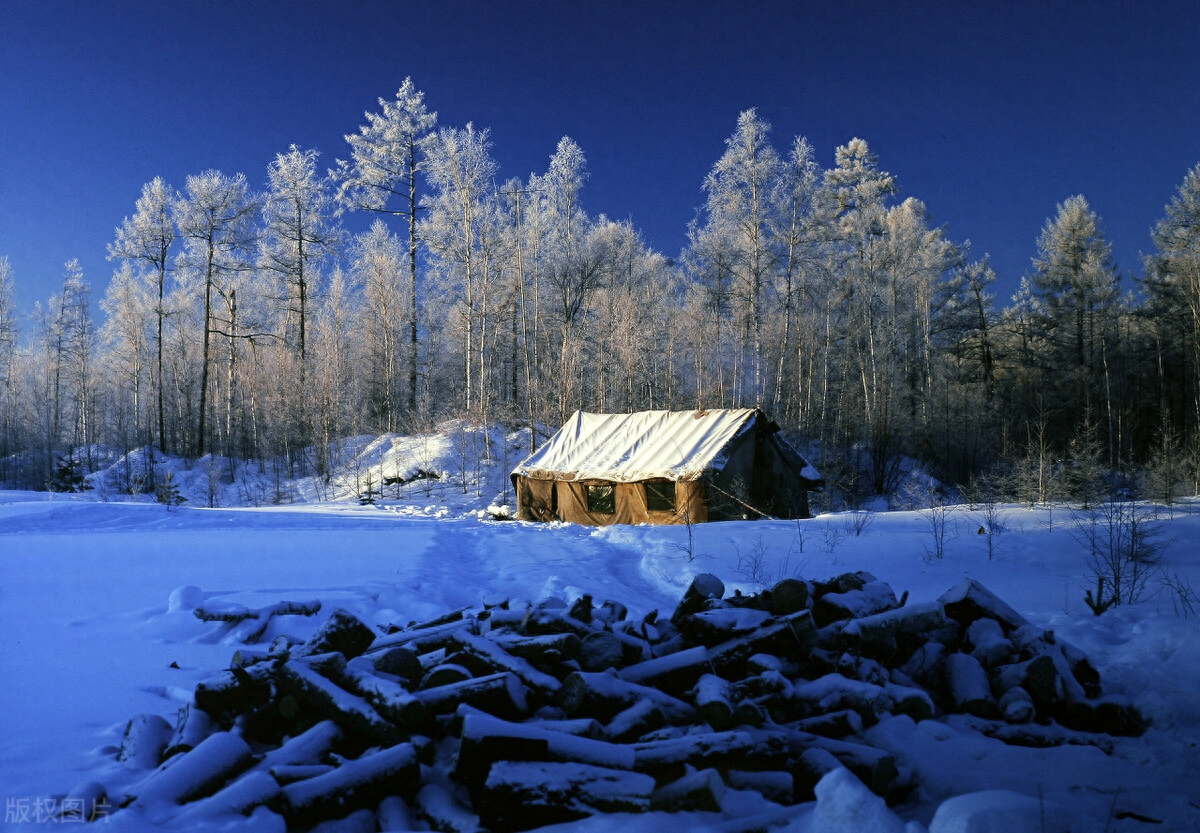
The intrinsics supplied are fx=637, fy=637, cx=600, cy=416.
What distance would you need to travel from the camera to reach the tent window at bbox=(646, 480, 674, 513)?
52.5 ft

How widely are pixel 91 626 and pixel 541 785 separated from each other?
4.51 m

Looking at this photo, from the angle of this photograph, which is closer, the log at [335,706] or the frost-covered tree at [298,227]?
the log at [335,706]

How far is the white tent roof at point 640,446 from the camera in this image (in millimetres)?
16000

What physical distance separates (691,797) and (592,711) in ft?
2.71

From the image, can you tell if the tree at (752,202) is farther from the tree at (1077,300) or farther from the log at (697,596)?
the log at (697,596)

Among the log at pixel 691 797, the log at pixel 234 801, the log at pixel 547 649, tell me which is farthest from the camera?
the log at pixel 547 649

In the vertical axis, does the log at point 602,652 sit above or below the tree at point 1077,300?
below

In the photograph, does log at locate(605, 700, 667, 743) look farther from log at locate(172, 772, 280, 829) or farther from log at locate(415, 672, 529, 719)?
log at locate(172, 772, 280, 829)

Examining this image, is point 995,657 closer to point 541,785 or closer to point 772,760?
point 772,760

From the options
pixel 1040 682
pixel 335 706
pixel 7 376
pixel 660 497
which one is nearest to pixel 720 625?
pixel 1040 682

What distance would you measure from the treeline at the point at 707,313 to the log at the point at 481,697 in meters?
21.0

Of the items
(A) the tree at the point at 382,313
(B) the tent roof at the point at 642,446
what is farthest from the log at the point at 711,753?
(A) the tree at the point at 382,313

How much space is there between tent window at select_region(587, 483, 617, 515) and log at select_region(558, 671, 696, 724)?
539 inches

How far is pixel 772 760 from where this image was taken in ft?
9.67
